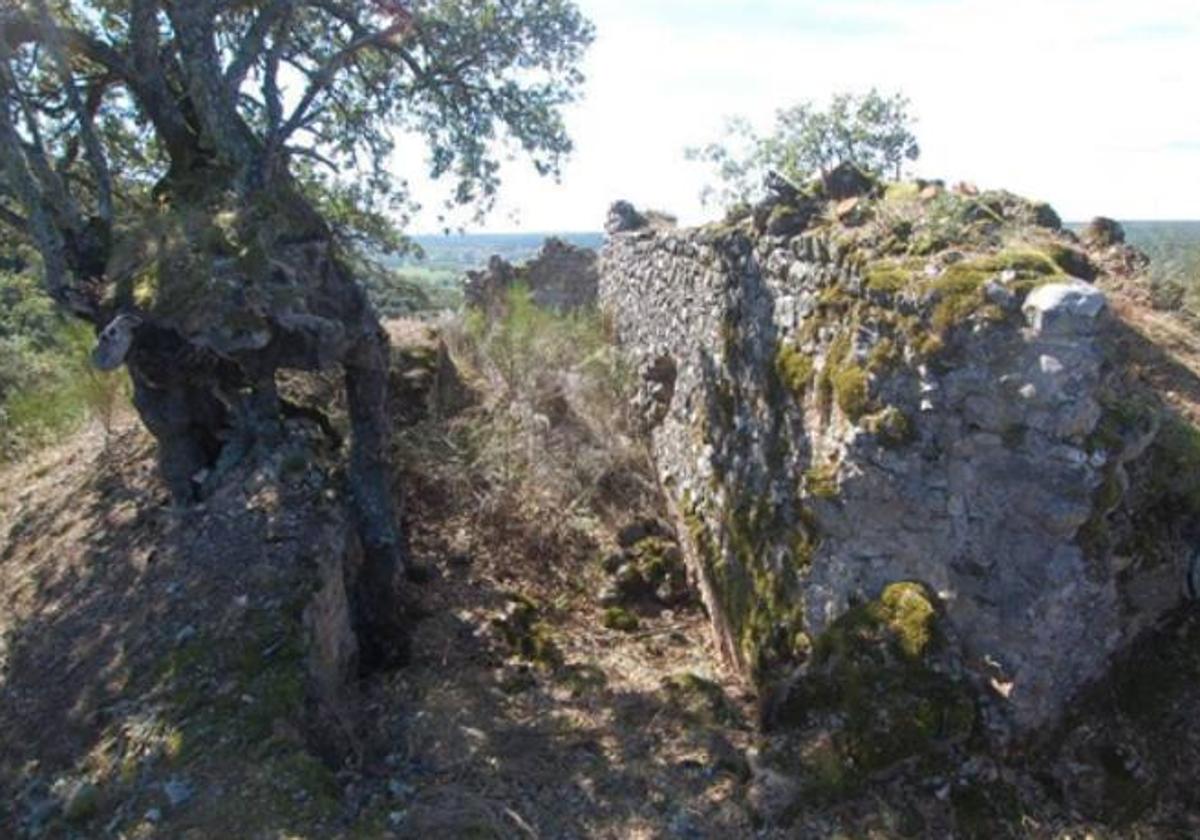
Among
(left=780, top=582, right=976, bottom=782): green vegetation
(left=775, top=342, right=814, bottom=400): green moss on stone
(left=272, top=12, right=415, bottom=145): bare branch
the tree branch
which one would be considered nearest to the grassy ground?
(left=780, top=582, right=976, bottom=782): green vegetation

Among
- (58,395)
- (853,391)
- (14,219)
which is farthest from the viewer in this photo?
(58,395)

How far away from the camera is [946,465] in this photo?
A: 4.22 meters

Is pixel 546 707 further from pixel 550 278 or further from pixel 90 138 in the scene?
pixel 550 278

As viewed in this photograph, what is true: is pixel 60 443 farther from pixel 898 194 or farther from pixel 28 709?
pixel 898 194

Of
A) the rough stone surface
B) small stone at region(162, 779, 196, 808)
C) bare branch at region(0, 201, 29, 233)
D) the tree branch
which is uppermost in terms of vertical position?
the tree branch

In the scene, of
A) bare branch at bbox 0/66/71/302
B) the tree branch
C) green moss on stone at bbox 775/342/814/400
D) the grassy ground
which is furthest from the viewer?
the tree branch

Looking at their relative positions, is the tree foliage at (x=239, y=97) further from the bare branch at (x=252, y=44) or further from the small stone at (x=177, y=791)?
the small stone at (x=177, y=791)

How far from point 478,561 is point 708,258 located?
3.25 m

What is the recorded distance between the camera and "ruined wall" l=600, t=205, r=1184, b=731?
3869 mm

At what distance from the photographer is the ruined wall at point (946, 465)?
12.7ft

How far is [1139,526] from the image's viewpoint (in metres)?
4.12

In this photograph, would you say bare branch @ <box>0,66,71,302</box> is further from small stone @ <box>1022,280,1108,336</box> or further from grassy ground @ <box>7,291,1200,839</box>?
small stone @ <box>1022,280,1108,336</box>

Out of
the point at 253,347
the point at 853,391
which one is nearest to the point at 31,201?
the point at 253,347

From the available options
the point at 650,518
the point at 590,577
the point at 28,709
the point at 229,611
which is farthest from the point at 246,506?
the point at 650,518
